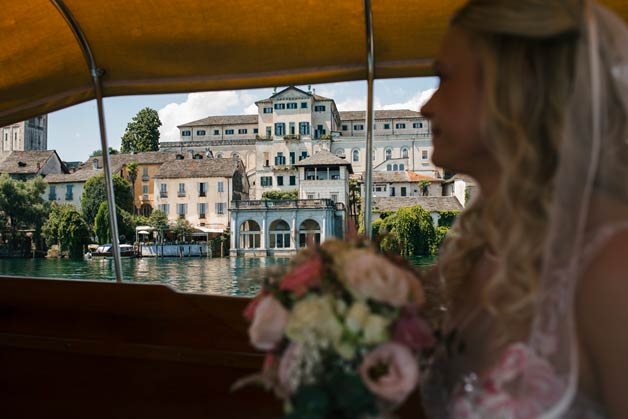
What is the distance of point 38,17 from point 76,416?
184 centimetres

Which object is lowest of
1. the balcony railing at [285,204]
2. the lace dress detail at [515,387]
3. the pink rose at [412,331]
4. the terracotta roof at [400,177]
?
the lace dress detail at [515,387]

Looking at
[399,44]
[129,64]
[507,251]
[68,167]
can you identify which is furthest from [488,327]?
[68,167]

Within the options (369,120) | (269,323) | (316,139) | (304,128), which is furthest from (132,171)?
(269,323)

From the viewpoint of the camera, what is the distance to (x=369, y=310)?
0.74 metres

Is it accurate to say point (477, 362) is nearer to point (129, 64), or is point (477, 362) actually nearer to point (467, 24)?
point (467, 24)

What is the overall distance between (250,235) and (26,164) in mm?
18988

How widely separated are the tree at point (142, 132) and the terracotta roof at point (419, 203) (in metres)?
29.7

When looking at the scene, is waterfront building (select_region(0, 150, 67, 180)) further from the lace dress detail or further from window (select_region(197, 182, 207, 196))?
the lace dress detail

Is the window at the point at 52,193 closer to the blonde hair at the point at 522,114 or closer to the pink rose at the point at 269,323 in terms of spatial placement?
the pink rose at the point at 269,323

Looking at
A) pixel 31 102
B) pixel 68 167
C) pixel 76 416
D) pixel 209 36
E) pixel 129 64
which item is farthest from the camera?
pixel 68 167

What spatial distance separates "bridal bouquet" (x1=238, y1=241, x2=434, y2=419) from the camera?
73cm

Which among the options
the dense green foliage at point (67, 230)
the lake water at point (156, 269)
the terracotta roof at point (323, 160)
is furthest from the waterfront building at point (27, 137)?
the terracotta roof at point (323, 160)

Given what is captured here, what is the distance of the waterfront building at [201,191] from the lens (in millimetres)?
47844

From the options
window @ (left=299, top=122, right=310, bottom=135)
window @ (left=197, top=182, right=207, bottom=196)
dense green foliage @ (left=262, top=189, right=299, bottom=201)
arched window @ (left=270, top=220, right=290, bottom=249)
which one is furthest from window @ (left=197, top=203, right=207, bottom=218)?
window @ (left=299, top=122, right=310, bottom=135)
